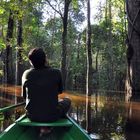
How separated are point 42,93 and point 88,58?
12877mm

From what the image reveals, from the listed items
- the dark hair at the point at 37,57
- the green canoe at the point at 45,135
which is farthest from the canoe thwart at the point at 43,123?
the dark hair at the point at 37,57

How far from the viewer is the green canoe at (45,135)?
263 inches

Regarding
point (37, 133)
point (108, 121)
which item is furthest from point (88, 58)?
point (37, 133)

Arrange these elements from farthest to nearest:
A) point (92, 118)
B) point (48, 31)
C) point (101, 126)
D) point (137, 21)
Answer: point (48, 31), point (137, 21), point (92, 118), point (101, 126)

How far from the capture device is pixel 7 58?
3275 cm

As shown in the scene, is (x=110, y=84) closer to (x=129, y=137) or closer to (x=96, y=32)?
(x=96, y=32)

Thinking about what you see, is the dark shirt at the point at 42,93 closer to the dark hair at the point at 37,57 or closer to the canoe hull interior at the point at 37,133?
the dark hair at the point at 37,57

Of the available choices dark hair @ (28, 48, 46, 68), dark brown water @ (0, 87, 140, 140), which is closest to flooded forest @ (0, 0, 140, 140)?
dark brown water @ (0, 87, 140, 140)

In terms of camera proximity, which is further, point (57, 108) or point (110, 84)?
point (110, 84)

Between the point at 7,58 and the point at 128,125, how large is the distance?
76.8 ft

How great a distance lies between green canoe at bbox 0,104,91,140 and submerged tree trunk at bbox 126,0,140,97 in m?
6.59

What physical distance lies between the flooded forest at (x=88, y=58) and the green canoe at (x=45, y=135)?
1.67 m

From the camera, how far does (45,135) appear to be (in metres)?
6.87

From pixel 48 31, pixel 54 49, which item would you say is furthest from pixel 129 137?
pixel 48 31
